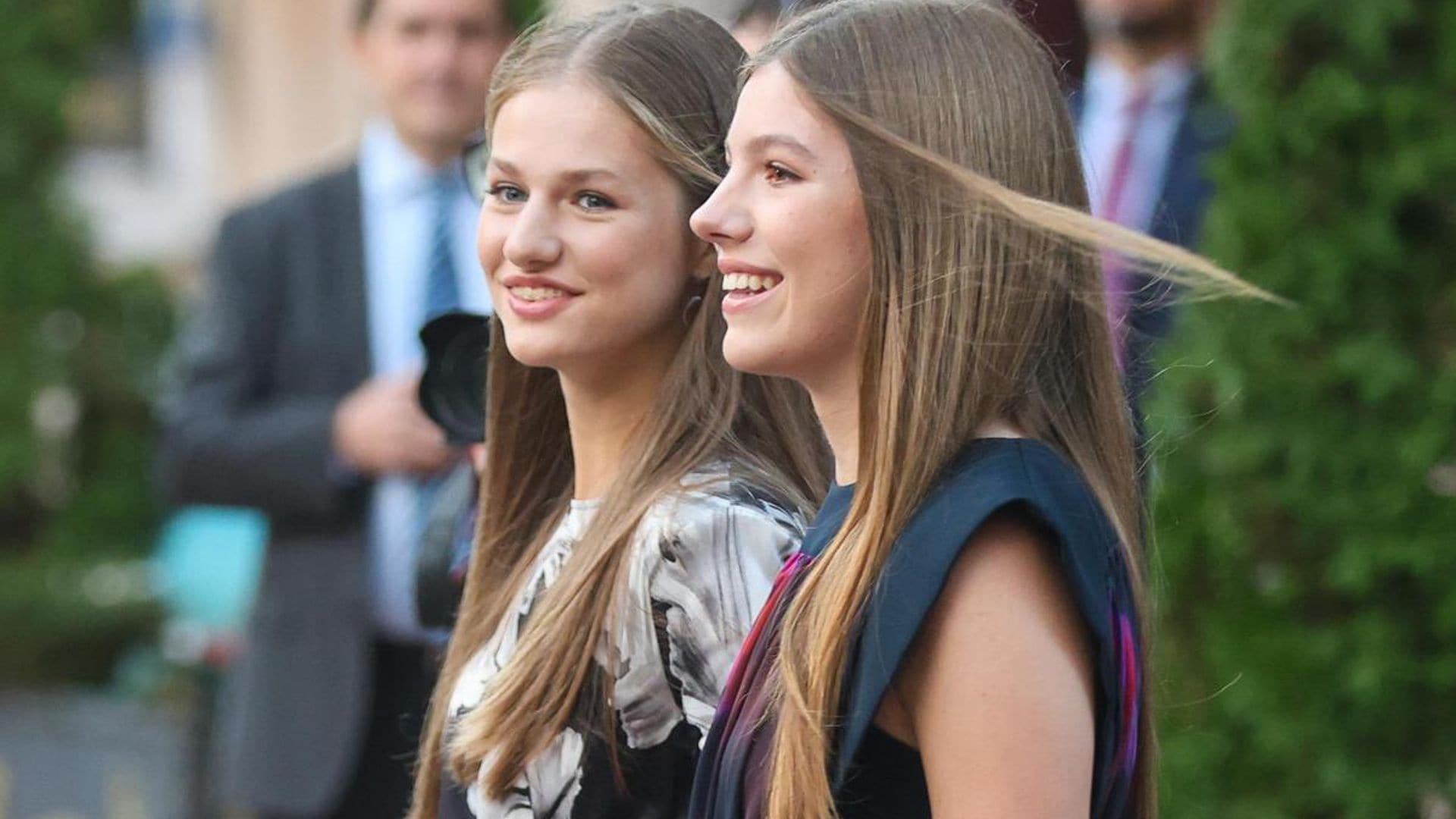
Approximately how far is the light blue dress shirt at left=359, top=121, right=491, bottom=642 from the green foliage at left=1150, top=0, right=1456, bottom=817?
4.41ft

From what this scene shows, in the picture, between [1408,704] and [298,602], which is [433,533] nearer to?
[298,602]

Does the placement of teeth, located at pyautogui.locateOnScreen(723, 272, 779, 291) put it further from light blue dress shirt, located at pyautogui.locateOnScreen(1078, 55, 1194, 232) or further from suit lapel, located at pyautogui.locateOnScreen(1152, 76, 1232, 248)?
suit lapel, located at pyautogui.locateOnScreen(1152, 76, 1232, 248)

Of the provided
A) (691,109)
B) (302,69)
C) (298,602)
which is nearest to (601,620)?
(691,109)

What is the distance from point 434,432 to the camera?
3830 millimetres

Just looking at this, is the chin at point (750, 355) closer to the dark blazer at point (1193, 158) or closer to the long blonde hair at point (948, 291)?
the long blonde hair at point (948, 291)

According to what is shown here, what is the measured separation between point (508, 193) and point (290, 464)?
70.9 inches

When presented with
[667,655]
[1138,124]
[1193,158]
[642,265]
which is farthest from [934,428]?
[1193,158]

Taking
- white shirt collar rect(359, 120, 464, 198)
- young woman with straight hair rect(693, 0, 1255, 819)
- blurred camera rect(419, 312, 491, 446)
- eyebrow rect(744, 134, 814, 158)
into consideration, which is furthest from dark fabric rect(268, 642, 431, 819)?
eyebrow rect(744, 134, 814, 158)

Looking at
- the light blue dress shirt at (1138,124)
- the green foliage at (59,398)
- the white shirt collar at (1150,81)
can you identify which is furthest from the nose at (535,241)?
the green foliage at (59,398)

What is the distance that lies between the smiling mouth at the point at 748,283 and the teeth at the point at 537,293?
35 cm

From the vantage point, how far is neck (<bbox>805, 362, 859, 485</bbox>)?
196 centimetres

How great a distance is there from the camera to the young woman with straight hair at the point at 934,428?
1.74 metres

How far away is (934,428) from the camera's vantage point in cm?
183

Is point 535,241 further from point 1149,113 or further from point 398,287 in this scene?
point 398,287
